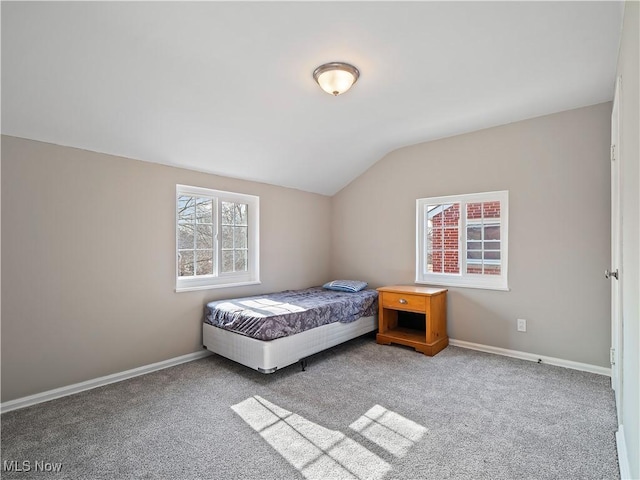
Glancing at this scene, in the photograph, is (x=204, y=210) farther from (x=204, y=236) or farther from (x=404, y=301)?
(x=404, y=301)

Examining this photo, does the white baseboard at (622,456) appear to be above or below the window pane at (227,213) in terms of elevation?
below

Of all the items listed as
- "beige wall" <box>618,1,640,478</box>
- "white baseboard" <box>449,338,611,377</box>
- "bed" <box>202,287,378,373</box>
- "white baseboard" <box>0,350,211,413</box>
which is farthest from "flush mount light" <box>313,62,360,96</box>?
"white baseboard" <box>449,338,611,377</box>

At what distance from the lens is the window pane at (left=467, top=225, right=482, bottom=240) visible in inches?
144

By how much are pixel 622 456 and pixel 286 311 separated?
7.60ft

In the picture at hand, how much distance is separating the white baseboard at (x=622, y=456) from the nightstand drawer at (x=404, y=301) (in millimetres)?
1761

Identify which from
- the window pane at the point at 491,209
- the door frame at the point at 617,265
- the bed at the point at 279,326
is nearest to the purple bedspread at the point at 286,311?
the bed at the point at 279,326

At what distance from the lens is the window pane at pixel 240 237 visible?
3886mm

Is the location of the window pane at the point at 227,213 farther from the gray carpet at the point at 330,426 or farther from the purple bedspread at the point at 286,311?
the gray carpet at the point at 330,426

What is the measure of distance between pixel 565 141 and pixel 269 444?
3.51m

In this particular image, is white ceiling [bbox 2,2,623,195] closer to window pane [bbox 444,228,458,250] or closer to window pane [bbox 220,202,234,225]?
window pane [bbox 220,202,234,225]

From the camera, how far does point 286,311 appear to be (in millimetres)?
3037

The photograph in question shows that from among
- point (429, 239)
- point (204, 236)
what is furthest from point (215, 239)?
point (429, 239)

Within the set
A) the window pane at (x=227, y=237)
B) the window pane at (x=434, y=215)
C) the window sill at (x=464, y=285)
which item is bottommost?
the window sill at (x=464, y=285)

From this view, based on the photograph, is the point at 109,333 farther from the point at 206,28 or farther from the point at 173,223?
the point at 206,28
